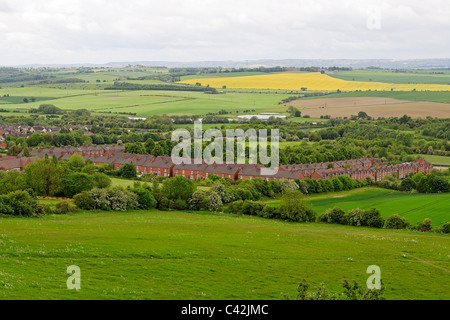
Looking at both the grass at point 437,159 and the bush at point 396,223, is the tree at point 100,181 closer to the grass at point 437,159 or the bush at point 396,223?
the bush at point 396,223

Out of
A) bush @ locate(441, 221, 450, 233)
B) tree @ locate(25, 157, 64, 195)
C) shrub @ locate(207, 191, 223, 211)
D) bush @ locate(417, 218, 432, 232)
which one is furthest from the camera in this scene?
tree @ locate(25, 157, 64, 195)

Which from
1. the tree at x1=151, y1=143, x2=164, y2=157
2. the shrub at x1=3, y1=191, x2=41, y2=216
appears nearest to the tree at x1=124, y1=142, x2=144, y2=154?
the tree at x1=151, y1=143, x2=164, y2=157

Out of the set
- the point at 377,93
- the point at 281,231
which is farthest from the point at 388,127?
the point at 281,231

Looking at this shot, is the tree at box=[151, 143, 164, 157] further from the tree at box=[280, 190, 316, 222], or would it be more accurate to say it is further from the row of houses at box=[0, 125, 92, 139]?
the tree at box=[280, 190, 316, 222]

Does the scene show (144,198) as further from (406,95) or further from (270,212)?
(406,95)
